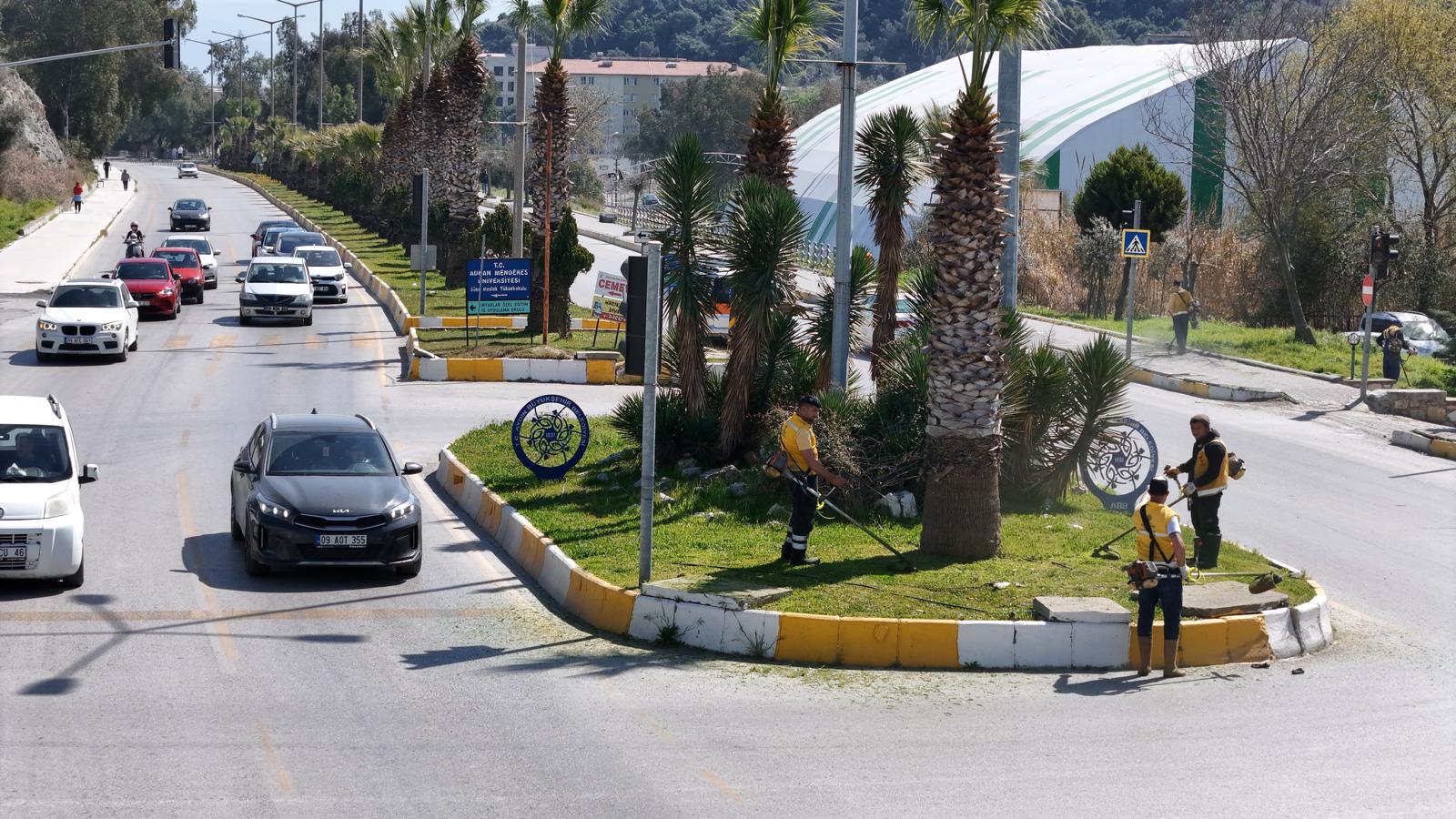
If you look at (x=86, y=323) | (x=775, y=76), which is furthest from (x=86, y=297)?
(x=775, y=76)

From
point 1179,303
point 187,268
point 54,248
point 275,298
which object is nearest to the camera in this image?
point 1179,303

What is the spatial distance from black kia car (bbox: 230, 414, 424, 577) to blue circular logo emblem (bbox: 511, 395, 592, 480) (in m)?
3.03

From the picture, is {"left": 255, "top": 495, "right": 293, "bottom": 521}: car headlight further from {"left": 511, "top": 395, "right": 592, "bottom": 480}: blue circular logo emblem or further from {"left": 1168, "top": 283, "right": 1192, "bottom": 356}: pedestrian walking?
{"left": 1168, "top": 283, "right": 1192, "bottom": 356}: pedestrian walking

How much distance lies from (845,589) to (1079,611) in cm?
200

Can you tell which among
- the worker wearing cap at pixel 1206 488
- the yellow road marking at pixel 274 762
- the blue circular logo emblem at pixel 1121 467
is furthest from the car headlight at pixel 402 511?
the blue circular logo emblem at pixel 1121 467

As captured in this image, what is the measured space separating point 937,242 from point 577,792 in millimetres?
7359

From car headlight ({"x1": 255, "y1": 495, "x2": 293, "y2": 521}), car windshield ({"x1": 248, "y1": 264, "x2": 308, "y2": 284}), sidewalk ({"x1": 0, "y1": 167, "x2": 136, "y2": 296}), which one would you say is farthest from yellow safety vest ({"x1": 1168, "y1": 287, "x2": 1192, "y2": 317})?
sidewalk ({"x1": 0, "y1": 167, "x2": 136, "y2": 296})

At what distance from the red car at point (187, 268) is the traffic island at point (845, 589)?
25.8 metres

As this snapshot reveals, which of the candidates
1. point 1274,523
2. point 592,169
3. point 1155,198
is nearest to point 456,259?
point 1155,198

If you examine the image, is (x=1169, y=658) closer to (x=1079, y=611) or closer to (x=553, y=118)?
(x=1079, y=611)

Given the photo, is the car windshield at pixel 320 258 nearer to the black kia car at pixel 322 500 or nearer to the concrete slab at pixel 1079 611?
the black kia car at pixel 322 500

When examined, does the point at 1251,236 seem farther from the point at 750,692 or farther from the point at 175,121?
the point at 175,121

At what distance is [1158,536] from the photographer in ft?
38.5

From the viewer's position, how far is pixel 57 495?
43.2 feet
